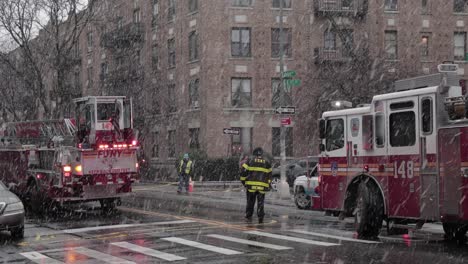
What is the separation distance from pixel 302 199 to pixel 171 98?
983 inches

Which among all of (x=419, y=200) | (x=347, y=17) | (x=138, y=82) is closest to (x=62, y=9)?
(x=138, y=82)

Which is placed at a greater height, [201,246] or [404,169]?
[404,169]

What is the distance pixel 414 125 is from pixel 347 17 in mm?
30440

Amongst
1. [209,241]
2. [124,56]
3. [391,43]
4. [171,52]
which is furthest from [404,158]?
[124,56]

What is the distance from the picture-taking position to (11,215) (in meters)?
13.2

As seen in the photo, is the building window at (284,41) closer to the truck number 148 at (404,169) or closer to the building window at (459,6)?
the building window at (459,6)

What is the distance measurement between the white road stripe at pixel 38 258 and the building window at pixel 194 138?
95.3 feet

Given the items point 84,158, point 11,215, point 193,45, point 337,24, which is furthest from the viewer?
point 193,45

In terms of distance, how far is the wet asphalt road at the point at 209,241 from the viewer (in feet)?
35.1

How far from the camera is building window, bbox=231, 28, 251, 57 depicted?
40.4m

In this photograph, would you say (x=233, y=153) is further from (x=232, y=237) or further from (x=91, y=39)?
(x=232, y=237)

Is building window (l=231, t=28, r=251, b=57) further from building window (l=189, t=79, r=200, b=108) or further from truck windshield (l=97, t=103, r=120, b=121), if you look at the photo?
truck windshield (l=97, t=103, r=120, b=121)

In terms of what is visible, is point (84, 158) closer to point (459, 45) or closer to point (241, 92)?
point (241, 92)

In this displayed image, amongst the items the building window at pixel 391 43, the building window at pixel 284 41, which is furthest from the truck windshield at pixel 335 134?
the building window at pixel 391 43
